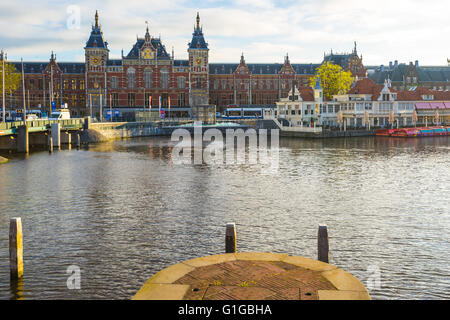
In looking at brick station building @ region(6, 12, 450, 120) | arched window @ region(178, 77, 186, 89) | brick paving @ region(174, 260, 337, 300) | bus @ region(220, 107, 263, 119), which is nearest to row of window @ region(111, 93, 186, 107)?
brick station building @ region(6, 12, 450, 120)

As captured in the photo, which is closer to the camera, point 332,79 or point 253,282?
point 253,282

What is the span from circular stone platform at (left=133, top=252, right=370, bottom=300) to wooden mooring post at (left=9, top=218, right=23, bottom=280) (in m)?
6.45

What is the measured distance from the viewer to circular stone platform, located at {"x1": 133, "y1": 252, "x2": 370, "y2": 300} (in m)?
11.2

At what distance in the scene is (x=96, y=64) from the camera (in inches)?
5177

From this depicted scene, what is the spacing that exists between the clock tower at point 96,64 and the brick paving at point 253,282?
124 m

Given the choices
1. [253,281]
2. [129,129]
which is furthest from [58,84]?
[253,281]

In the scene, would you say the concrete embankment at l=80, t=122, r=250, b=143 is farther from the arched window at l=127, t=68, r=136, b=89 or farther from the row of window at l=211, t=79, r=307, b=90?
the row of window at l=211, t=79, r=307, b=90

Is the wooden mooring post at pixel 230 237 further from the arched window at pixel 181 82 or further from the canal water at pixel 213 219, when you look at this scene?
the arched window at pixel 181 82

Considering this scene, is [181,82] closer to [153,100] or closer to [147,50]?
[153,100]

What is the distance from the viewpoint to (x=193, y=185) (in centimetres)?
3662

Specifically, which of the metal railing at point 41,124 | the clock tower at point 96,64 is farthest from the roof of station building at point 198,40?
the metal railing at point 41,124

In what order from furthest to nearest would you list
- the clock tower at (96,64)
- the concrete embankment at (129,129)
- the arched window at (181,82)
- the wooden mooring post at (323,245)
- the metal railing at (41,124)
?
the arched window at (181,82)
the clock tower at (96,64)
the concrete embankment at (129,129)
the metal railing at (41,124)
the wooden mooring post at (323,245)

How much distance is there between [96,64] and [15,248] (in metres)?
122

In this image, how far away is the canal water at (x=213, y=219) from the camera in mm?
16938
